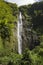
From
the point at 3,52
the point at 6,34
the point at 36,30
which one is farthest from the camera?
the point at 36,30

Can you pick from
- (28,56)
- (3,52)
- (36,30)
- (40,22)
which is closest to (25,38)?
(36,30)

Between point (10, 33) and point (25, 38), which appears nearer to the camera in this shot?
point (10, 33)

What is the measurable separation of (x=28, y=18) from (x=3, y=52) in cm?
2721

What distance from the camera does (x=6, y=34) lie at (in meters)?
30.9

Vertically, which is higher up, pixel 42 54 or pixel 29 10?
pixel 29 10

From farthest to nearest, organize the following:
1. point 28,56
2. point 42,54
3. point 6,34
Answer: point 6,34
point 42,54
point 28,56

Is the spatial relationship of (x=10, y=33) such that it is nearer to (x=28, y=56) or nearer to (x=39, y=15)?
(x=28, y=56)

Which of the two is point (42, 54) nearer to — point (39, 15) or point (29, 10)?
point (39, 15)

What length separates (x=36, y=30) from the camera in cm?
4762

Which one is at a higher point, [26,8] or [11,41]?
[26,8]

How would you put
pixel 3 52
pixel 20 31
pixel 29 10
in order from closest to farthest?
pixel 3 52, pixel 20 31, pixel 29 10

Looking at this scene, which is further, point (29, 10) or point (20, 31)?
point (29, 10)

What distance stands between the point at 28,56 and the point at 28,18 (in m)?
30.7

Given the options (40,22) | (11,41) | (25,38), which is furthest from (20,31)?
(40,22)
